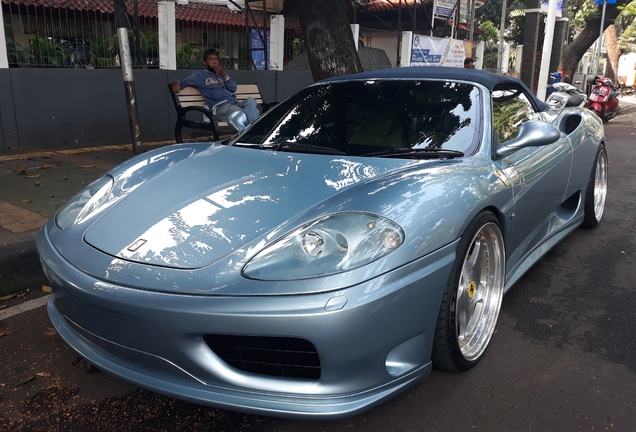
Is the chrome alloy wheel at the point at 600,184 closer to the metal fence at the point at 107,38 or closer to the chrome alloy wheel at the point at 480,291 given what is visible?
the chrome alloy wheel at the point at 480,291

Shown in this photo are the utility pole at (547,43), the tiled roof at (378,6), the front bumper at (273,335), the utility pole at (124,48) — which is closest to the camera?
the front bumper at (273,335)

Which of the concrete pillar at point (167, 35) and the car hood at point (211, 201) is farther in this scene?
the concrete pillar at point (167, 35)

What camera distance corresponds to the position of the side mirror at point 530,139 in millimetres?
3014

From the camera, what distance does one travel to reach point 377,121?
3.27 metres

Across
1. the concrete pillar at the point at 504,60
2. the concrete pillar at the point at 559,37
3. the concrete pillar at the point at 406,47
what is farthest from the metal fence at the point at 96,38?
the concrete pillar at the point at 559,37

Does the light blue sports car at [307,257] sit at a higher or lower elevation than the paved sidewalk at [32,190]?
higher

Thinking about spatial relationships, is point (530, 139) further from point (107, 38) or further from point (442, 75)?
point (107, 38)

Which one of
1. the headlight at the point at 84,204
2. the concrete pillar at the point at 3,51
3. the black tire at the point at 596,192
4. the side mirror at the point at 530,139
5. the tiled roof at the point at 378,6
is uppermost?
the tiled roof at the point at 378,6

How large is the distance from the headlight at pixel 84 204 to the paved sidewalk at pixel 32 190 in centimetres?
121

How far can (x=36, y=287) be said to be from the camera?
3805mm

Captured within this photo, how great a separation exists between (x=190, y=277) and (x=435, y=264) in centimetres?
90

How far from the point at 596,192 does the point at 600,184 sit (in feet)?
0.37

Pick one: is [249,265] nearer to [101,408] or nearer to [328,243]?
[328,243]

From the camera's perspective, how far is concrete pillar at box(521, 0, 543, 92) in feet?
68.2
